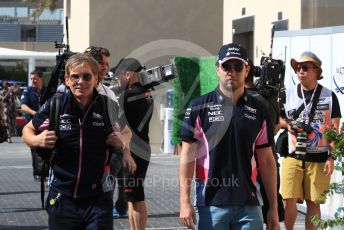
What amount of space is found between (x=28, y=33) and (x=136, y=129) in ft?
156

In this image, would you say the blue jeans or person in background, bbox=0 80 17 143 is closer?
the blue jeans

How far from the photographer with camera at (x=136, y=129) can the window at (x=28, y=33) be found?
46433 mm

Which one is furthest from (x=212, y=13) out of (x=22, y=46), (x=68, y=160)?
(x=22, y=46)

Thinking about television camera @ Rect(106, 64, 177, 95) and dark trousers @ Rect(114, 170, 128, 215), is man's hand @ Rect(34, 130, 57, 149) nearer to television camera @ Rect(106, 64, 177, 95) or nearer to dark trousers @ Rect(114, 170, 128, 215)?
television camera @ Rect(106, 64, 177, 95)

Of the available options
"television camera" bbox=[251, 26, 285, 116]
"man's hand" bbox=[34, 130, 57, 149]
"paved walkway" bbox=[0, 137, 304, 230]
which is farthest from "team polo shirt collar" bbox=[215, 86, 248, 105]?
"paved walkway" bbox=[0, 137, 304, 230]

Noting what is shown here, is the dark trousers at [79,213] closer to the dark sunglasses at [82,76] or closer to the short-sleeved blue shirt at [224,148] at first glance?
the short-sleeved blue shirt at [224,148]

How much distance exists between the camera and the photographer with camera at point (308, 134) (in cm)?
845

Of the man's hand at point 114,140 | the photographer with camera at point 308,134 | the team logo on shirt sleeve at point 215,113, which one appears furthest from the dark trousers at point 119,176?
the photographer with camera at point 308,134

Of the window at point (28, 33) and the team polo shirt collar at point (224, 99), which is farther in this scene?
the window at point (28, 33)

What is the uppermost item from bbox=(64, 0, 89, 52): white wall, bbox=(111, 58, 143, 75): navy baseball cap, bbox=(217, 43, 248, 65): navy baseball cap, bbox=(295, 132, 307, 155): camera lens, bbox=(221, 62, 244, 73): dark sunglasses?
bbox=(64, 0, 89, 52): white wall

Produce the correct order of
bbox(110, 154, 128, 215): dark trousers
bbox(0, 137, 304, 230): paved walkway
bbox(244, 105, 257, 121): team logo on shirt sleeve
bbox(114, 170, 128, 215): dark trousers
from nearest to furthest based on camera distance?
bbox(244, 105, 257, 121): team logo on shirt sleeve < bbox(110, 154, 128, 215): dark trousers < bbox(114, 170, 128, 215): dark trousers < bbox(0, 137, 304, 230): paved walkway

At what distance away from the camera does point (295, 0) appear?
51.8 feet

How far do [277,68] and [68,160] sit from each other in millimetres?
3324

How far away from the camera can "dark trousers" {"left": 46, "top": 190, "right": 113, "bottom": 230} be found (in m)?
5.86
